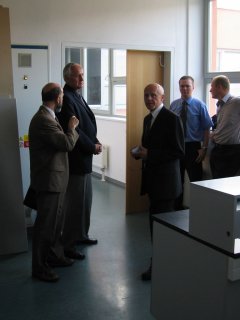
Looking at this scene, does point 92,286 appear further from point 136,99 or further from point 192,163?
point 136,99

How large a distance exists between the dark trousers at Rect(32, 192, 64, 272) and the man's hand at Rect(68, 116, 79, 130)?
513mm

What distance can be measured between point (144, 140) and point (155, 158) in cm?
21

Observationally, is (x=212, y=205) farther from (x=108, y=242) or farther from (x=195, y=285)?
(x=108, y=242)

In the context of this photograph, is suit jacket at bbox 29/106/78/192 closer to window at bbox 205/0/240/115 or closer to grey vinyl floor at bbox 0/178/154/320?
grey vinyl floor at bbox 0/178/154/320

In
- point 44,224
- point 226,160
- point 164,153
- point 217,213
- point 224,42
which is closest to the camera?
point 217,213

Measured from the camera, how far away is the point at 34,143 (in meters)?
3.16

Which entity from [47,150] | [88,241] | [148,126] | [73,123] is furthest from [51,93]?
[88,241]

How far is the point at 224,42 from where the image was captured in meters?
5.19

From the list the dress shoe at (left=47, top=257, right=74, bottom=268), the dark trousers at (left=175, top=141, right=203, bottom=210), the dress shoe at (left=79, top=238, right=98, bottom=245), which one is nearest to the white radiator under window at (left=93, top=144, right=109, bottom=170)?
the dark trousers at (left=175, top=141, right=203, bottom=210)

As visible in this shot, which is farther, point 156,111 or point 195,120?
point 195,120

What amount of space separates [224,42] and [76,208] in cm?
287

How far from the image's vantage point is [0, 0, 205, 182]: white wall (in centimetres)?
413

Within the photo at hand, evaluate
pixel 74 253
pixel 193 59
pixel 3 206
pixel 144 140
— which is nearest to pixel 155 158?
pixel 144 140

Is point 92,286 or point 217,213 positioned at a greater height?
point 217,213
